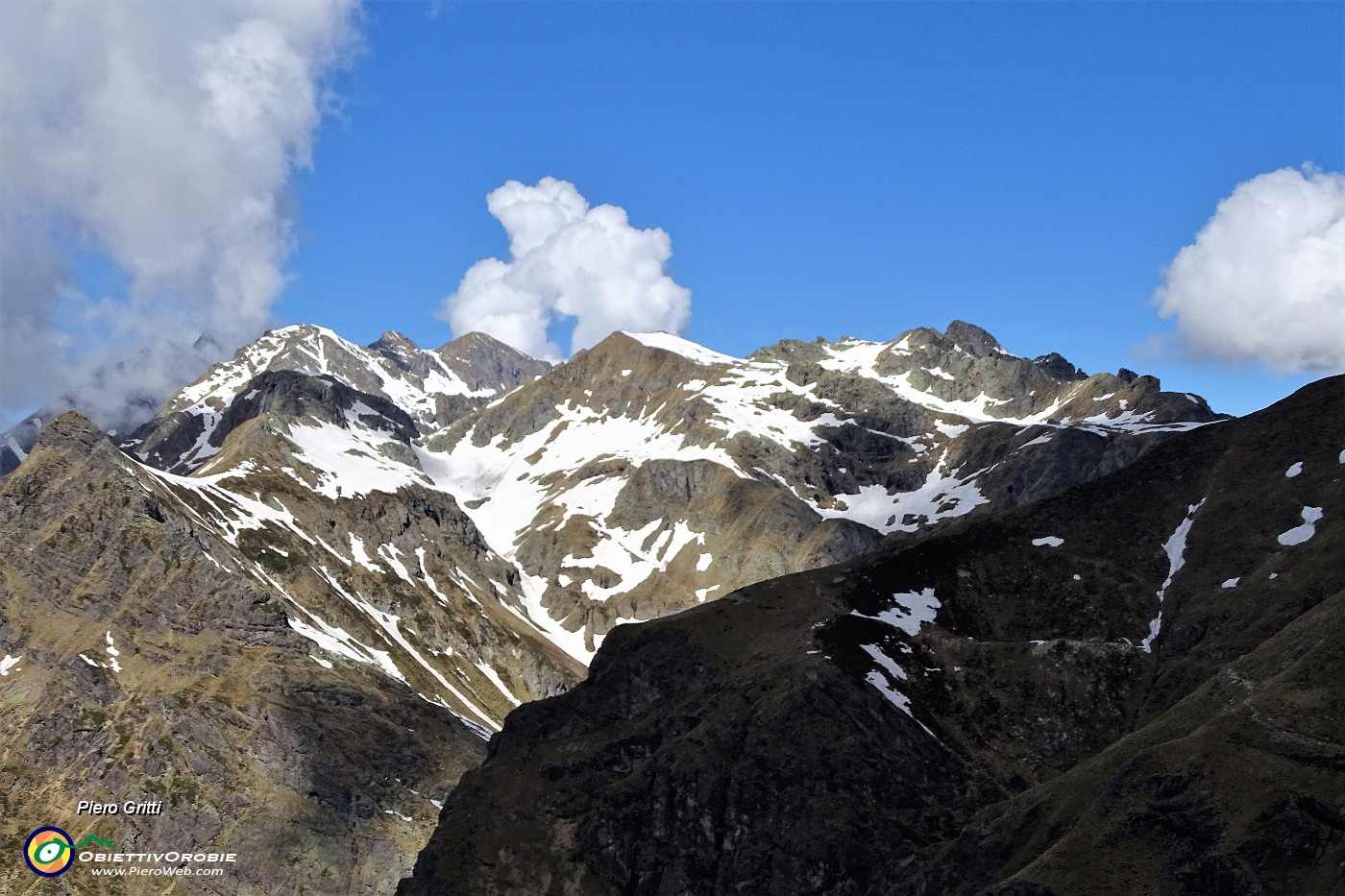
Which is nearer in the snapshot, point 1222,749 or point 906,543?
point 1222,749

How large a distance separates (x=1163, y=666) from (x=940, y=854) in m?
49.5

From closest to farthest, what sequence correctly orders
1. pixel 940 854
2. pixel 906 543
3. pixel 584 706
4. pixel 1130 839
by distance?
pixel 1130 839
pixel 940 854
pixel 584 706
pixel 906 543

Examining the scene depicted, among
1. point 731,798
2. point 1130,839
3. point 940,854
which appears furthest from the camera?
point 731,798

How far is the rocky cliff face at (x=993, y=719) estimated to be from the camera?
105 metres

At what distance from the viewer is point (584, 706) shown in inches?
6781

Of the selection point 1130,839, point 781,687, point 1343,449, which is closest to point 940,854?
point 1130,839

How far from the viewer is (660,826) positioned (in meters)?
149

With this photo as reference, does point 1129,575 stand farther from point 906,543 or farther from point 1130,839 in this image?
point 1130,839

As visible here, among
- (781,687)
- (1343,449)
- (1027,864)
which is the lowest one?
(1027,864)

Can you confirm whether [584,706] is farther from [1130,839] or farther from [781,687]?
[1130,839]

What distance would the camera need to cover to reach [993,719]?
155625 mm

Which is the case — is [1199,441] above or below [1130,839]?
above

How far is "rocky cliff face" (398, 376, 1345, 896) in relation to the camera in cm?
10494

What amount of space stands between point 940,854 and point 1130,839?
77.7 ft
